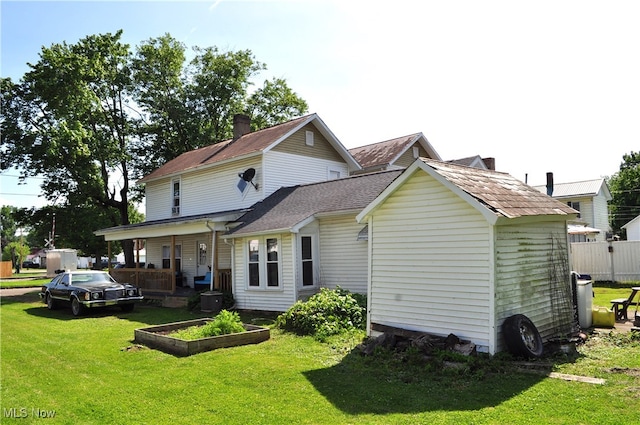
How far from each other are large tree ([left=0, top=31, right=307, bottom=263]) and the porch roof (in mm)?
6549

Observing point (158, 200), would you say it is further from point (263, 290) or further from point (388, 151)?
point (263, 290)

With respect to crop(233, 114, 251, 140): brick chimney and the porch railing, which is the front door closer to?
the porch railing

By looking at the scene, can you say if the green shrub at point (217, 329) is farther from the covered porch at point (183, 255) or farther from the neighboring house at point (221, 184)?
the neighboring house at point (221, 184)

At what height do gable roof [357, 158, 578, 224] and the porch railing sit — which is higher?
gable roof [357, 158, 578, 224]

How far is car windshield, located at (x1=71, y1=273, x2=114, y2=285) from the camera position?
18320 mm

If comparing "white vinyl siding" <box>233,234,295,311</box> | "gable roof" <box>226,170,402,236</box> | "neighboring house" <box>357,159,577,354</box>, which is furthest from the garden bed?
"gable roof" <box>226,170,402,236</box>

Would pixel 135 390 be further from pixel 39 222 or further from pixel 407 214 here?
pixel 39 222

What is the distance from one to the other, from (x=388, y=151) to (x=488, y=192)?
18237mm

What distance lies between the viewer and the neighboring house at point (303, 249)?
614 inches

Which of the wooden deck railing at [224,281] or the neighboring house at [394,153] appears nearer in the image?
the wooden deck railing at [224,281]

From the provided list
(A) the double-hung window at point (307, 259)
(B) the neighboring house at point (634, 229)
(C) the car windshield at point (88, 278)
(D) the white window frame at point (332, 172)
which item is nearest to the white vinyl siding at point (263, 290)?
(A) the double-hung window at point (307, 259)

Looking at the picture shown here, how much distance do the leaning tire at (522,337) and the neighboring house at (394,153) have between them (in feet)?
56.2

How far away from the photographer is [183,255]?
26.3 meters

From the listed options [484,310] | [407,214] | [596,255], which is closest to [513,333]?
[484,310]
